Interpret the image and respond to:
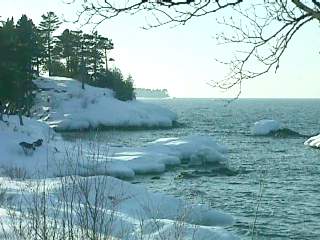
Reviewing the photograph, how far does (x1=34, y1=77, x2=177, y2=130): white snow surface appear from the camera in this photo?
6581 cm

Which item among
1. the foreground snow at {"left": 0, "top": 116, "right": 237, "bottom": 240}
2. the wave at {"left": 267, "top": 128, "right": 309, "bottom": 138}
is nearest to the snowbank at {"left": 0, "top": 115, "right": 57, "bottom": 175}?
the foreground snow at {"left": 0, "top": 116, "right": 237, "bottom": 240}

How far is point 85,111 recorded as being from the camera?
67.9 m

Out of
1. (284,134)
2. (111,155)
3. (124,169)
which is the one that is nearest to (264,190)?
(124,169)

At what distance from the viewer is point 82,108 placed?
225ft

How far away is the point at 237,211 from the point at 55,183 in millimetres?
7505

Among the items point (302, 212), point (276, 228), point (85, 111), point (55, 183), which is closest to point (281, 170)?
point (302, 212)

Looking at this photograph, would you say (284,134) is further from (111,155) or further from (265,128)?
(111,155)

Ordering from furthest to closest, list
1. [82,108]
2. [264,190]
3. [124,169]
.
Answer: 1. [82,108]
2. [124,169]
3. [264,190]

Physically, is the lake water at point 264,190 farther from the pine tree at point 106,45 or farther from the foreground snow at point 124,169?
the pine tree at point 106,45

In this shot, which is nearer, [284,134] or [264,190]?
[264,190]

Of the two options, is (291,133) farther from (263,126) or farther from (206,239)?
(206,239)

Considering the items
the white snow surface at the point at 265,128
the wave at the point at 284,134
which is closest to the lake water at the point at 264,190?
the wave at the point at 284,134

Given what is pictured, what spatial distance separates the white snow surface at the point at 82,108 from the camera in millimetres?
65812

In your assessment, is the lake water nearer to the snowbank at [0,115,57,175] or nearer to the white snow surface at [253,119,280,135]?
the snowbank at [0,115,57,175]
